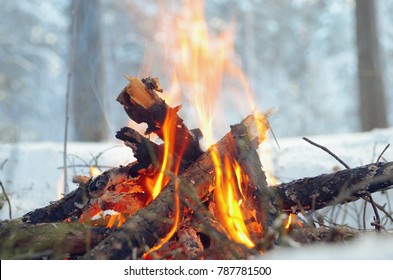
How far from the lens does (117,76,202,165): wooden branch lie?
2352 mm

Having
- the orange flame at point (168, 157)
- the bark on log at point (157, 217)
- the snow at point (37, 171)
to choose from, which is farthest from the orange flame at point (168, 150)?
the snow at point (37, 171)

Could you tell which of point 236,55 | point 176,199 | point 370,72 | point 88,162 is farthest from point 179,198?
point 236,55

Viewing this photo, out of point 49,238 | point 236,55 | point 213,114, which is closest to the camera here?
point 49,238

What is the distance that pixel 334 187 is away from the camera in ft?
7.00

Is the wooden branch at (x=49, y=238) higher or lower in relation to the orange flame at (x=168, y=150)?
lower

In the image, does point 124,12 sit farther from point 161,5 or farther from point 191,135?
point 191,135

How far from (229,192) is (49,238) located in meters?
0.81

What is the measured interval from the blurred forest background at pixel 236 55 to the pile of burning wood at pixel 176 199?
551 inches

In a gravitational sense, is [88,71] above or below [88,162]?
above

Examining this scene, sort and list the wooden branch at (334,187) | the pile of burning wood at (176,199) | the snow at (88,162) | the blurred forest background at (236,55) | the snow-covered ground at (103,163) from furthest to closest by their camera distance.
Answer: the blurred forest background at (236,55) < the snow at (88,162) < the snow-covered ground at (103,163) < the wooden branch at (334,187) < the pile of burning wood at (176,199)

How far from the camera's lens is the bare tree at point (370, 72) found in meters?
8.03

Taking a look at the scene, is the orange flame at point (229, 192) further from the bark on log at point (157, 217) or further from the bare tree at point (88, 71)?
the bare tree at point (88, 71)

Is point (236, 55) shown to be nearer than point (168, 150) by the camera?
No

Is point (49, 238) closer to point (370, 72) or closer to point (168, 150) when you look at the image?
point (168, 150)
